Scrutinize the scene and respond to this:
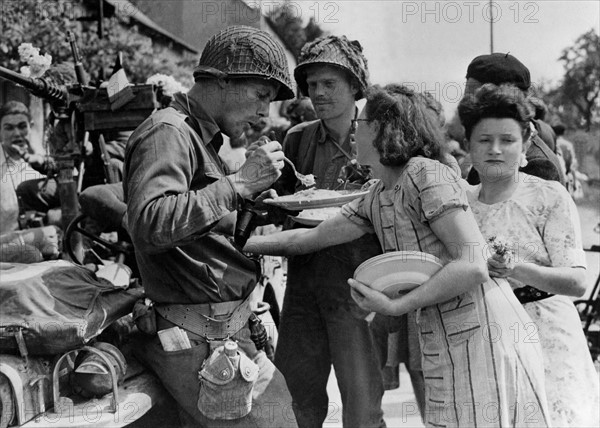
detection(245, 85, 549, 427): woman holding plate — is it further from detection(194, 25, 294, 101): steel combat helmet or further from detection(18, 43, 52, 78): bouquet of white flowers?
detection(18, 43, 52, 78): bouquet of white flowers

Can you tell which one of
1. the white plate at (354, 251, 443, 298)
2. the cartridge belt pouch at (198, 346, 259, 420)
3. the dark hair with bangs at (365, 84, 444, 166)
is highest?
the dark hair with bangs at (365, 84, 444, 166)

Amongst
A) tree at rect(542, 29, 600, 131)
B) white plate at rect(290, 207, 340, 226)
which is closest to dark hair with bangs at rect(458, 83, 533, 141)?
white plate at rect(290, 207, 340, 226)

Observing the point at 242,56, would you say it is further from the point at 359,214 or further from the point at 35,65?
the point at 35,65

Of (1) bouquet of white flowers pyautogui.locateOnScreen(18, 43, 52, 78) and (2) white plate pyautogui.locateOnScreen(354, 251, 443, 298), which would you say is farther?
(1) bouquet of white flowers pyautogui.locateOnScreen(18, 43, 52, 78)

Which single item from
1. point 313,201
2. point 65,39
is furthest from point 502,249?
point 65,39

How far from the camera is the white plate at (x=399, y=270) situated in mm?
2500

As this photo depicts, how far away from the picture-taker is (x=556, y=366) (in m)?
2.88

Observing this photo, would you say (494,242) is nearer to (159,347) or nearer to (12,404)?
(159,347)

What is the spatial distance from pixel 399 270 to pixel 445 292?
0.17m

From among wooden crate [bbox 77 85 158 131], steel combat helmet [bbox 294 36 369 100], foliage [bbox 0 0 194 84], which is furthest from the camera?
foliage [bbox 0 0 194 84]

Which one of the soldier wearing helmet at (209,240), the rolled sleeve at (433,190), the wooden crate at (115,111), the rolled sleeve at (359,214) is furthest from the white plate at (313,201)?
the wooden crate at (115,111)

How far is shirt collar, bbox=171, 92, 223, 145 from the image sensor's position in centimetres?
285

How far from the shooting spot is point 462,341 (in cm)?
258

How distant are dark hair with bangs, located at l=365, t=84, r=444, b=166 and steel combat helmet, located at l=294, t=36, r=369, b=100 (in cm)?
107
